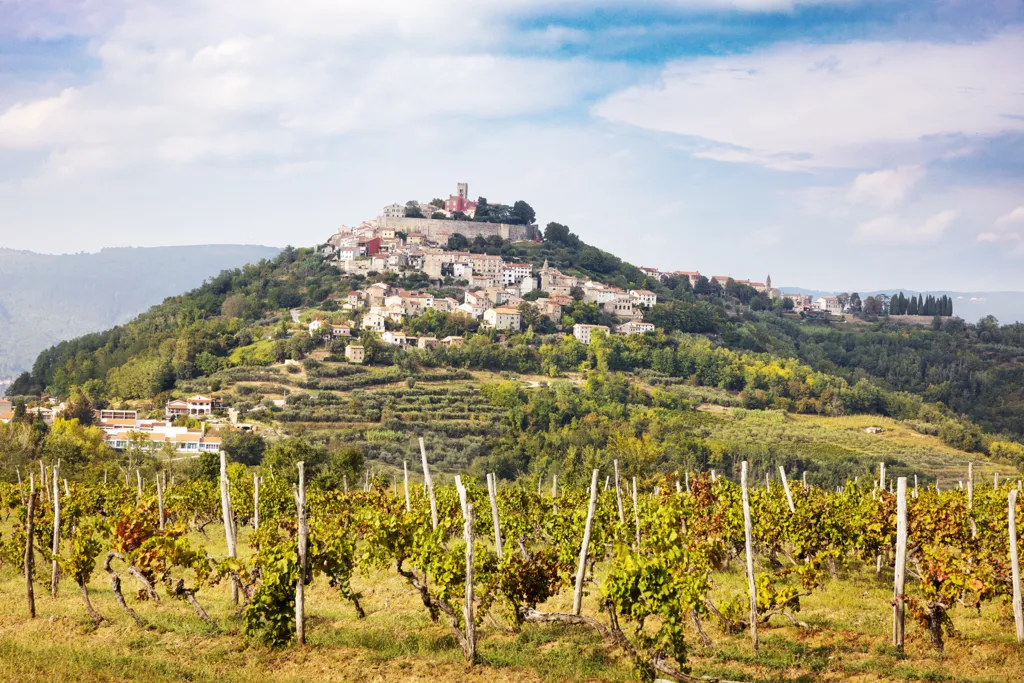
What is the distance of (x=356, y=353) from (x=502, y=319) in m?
18.6

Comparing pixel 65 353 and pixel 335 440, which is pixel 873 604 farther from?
pixel 65 353

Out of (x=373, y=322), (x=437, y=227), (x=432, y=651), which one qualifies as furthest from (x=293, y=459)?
(x=437, y=227)

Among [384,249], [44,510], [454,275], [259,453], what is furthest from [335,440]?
[384,249]

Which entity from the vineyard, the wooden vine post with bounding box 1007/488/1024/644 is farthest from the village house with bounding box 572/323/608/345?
the wooden vine post with bounding box 1007/488/1024/644

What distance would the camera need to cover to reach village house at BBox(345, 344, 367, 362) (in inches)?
2581

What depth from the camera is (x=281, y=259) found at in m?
103

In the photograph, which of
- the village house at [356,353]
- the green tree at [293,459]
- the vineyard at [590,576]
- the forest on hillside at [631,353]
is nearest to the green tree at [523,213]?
the forest on hillside at [631,353]

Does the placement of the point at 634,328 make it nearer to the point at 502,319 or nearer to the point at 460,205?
the point at 502,319

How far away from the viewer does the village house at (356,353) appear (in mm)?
65562

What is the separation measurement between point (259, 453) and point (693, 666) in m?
38.6

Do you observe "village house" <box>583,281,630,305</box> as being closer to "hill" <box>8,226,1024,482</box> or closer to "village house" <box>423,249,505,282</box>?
"hill" <box>8,226,1024,482</box>

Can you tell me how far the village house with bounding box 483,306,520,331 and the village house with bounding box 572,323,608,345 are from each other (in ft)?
19.3

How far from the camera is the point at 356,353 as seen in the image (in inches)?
2586

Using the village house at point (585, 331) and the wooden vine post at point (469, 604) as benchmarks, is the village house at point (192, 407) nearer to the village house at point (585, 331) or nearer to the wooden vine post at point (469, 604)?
the village house at point (585, 331)
